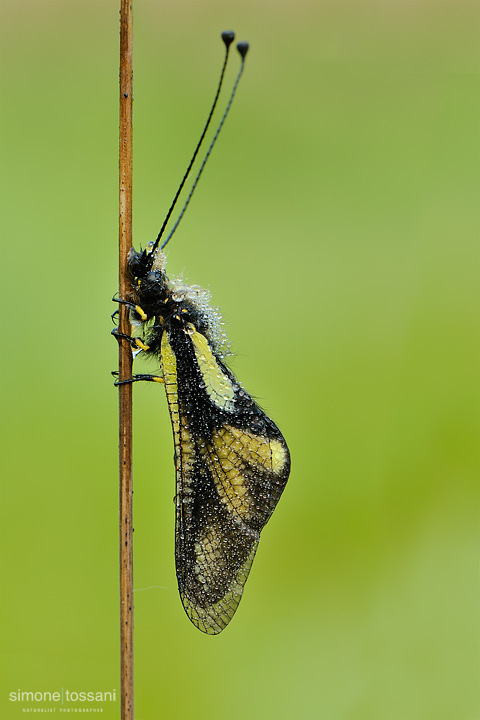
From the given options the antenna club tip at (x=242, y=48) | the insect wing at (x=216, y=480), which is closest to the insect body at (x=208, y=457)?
the insect wing at (x=216, y=480)

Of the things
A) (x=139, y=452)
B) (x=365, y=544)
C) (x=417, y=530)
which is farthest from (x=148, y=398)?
(x=417, y=530)

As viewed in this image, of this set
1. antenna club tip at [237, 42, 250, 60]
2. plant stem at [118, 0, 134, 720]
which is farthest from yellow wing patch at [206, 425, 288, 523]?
antenna club tip at [237, 42, 250, 60]

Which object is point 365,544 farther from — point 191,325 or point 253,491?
point 191,325

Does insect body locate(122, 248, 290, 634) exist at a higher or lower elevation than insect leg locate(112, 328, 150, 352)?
lower

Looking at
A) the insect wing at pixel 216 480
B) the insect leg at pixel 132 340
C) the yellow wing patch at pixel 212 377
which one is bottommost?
the insect wing at pixel 216 480

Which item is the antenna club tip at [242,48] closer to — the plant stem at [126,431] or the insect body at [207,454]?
the plant stem at [126,431]

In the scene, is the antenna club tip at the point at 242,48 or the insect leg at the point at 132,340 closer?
the antenna club tip at the point at 242,48

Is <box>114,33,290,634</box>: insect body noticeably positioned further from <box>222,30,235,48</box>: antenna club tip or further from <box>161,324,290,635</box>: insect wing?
<box>222,30,235,48</box>: antenna club tip

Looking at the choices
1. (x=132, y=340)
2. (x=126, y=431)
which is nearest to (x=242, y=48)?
(x=132, y=340)

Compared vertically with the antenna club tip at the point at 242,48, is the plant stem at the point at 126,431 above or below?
below
